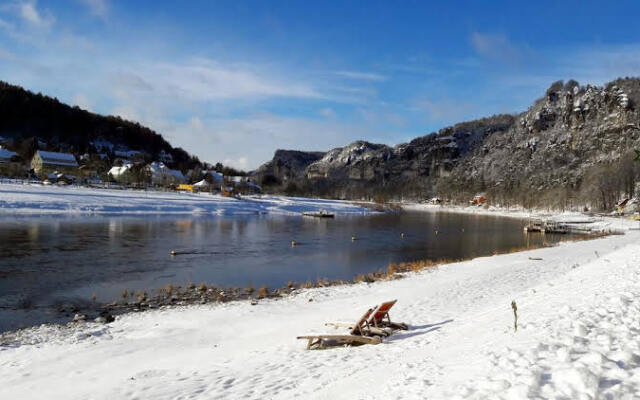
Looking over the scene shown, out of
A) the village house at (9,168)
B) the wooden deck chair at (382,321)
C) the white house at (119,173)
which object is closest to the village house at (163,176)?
the white house at (119,173)

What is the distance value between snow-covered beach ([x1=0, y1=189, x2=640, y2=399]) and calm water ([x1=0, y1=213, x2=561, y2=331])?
4850 mm

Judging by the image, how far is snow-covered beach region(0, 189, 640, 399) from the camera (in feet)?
19.7

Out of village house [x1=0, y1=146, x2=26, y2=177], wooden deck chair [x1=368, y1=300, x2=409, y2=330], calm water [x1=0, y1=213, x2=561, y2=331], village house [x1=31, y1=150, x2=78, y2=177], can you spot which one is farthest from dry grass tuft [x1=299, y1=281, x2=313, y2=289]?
village house [x1=31, y1=150, x2=78, y2=177]

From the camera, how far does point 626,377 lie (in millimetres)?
5422

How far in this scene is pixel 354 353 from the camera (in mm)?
10062

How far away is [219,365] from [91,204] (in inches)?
2369

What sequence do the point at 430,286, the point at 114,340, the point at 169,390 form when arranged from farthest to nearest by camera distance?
the point at 430,286 → the point at 114,340 → the point at 169,390

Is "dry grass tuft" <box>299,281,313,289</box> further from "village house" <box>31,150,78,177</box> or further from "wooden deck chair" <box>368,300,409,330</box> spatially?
"village house" <box>31,150,78,177</box>

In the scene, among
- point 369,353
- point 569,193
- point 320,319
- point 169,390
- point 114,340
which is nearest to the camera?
point 169,390

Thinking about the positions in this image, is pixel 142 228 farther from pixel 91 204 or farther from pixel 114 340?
pixel 114 340

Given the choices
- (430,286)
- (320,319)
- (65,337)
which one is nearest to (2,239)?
(65,337)

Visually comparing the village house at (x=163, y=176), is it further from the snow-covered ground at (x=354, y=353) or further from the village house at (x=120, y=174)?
the snow-covered ground at (x=354, y=353)

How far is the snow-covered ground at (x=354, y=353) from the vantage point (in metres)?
6.00

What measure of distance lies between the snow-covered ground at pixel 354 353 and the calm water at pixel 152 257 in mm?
4742
